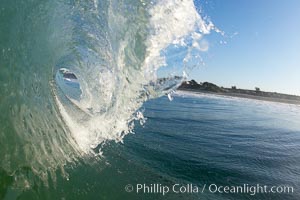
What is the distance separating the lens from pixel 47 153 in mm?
7508

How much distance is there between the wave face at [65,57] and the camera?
6.89 meters

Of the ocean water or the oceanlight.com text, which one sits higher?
the ocean water

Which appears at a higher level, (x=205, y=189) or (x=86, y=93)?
(x=86, y=93)

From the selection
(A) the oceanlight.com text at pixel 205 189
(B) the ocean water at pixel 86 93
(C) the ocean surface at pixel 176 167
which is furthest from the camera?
(A) the oceanlight.com text at pixel 205 189

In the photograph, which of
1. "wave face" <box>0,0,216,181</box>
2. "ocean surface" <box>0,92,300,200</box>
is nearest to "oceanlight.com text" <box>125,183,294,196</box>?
"ocean surface" <box>0,92,300,200</box>

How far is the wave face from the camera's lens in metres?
6.89

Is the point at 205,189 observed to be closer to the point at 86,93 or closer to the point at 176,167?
the point at 176,167

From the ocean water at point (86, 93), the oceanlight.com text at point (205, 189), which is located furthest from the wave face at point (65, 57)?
the oceanlight.com text at point (205, 189)

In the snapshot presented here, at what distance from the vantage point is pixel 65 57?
9.02 meters

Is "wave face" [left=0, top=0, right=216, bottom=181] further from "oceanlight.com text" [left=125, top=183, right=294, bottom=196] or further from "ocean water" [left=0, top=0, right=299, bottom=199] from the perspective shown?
"oceanlight.com text" [left=125, top=183, right=294, bottom=196]

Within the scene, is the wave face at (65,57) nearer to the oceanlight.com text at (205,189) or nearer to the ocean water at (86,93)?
the ocean water at (86,93)

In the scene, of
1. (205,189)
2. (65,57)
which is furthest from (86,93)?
(205,189)

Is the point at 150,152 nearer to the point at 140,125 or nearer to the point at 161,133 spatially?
the point at 161,133

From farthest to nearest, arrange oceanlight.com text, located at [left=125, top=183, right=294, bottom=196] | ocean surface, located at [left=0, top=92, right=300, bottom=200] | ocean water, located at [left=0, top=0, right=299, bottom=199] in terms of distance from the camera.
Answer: oceanlight.com text, located at [left=125, top=183, right=294, bottom=196] < ocean surface, located at [left=0, top=92, right=300, bottom=200] < ocean water, located at [left=0, top=0, right=299, bottom=199]
